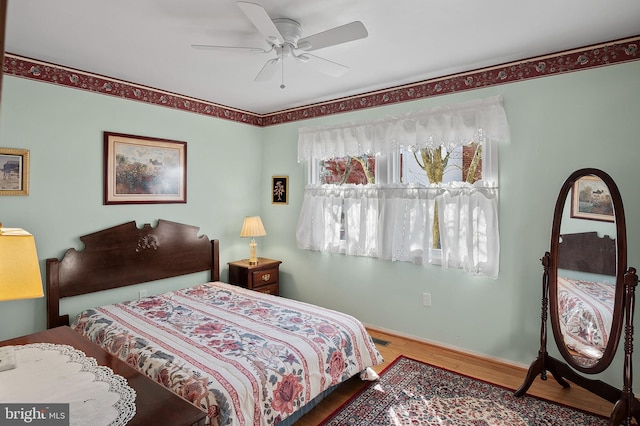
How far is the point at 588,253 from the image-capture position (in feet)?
8.18

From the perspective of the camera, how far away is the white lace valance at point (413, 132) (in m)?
3.08

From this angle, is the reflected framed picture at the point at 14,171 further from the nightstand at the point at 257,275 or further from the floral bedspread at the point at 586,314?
the floral bedspread at the point at 586,314

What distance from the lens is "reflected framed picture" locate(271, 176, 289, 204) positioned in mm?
4578

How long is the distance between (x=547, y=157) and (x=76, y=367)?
324 cm

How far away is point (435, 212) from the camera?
345 centimetres

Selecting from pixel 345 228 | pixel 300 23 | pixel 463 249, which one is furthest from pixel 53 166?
pixel 463 249

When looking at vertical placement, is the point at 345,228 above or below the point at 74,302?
above

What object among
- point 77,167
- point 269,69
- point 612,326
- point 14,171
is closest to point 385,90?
point 269,69

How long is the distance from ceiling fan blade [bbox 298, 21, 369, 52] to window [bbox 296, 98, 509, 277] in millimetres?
1525

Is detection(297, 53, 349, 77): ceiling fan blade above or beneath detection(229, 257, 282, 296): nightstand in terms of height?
above

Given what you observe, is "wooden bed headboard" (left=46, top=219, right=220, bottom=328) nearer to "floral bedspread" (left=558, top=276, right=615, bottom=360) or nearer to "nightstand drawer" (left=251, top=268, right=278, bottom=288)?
"nightstand drawer" (left=251, top=268, right=278, bottom=288)

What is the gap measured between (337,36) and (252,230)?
268 cm

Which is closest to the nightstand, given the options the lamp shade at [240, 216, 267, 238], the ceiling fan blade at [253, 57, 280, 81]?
the lamp shade at [240, 216, 267, 238]

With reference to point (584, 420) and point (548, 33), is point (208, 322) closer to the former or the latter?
point (584, 420)
